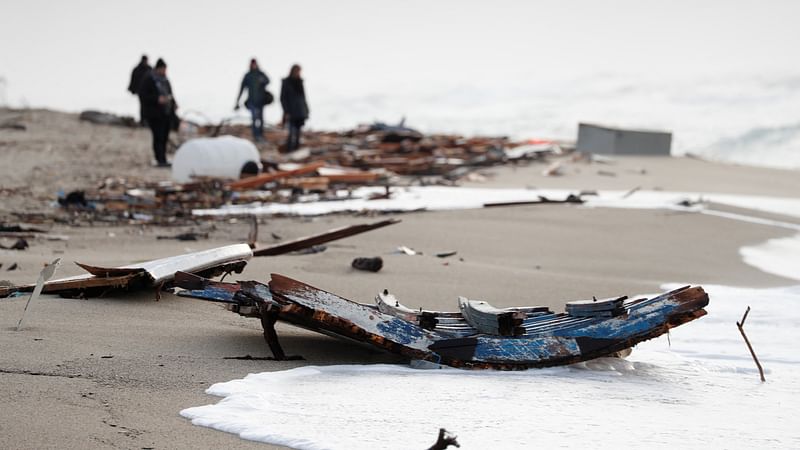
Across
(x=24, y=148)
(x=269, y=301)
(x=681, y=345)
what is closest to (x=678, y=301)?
(x=681, y=345)

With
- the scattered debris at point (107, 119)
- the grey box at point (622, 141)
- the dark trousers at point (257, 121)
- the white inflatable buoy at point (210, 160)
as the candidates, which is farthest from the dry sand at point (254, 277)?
the scattered debris at point (107, 119)

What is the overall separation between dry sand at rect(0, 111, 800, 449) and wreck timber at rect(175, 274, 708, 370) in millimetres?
156

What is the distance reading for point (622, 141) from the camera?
56.3 feet

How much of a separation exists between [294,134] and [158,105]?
3.34 meters

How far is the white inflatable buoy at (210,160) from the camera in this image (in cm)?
1225

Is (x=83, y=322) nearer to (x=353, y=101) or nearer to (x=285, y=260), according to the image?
(x=285, y=260)

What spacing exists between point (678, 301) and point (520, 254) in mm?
3546

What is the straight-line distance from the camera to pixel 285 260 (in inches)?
247

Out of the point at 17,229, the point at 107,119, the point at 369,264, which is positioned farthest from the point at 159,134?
the point at 369,264

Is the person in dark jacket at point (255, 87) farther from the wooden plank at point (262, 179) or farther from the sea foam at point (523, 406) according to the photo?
the sea foam at point (523, 406)

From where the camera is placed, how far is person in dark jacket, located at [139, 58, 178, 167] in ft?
46.4

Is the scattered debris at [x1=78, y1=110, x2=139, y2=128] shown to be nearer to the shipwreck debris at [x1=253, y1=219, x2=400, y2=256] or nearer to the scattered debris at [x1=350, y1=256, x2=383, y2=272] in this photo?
the shipwreck debris at [x1=253, y1=219, x2=400, y2=256]

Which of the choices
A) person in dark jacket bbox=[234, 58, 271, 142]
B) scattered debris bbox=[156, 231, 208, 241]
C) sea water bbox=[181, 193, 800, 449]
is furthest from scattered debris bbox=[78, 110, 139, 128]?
sea water bbox=[181, 193, 800, 449]

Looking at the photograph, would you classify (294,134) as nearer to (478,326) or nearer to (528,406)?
(478,326)
